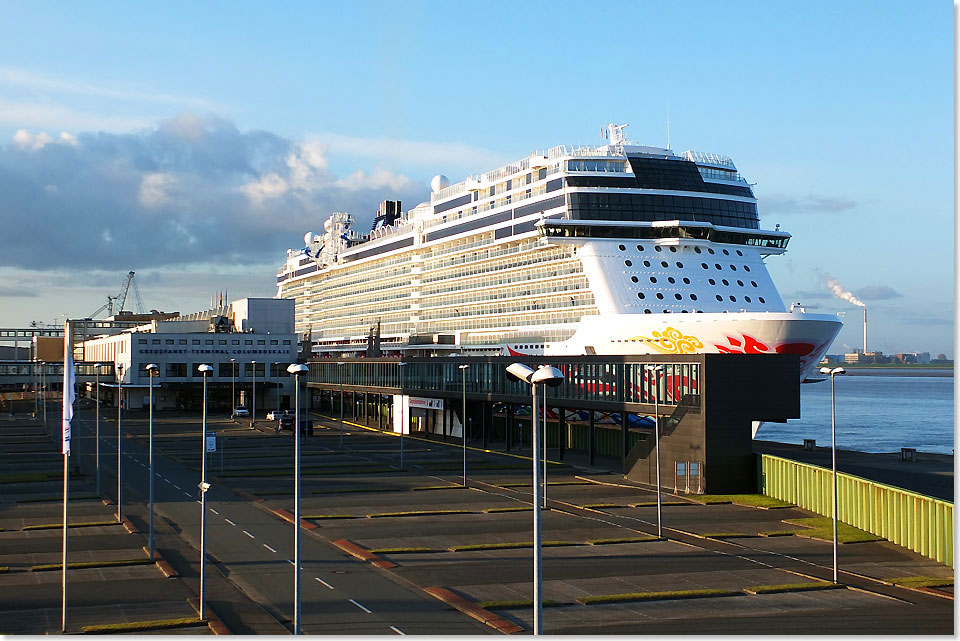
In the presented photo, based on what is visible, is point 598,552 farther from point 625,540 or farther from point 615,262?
point 615,262

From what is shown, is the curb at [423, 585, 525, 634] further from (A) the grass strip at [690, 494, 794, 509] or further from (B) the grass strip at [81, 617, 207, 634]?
(A) the grass strip at [690, 494, 794, 509]

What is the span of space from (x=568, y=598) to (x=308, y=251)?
142571 millimetres

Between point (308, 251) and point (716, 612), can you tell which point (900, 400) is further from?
point (716, 612)

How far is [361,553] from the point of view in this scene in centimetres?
3512

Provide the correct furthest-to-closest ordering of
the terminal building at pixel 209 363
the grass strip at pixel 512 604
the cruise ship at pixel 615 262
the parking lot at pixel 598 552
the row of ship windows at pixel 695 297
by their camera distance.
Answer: the terminal building at pixel 209 363, the row of ship windows at pixel 695 297, the cruise ship at pixel 615 262, the grass strip at pixel 512 604, the parking lot at pixel 598 552

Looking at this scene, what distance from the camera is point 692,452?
50.4 metres

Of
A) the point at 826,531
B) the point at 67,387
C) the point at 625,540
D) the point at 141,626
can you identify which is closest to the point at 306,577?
the point at 141,626

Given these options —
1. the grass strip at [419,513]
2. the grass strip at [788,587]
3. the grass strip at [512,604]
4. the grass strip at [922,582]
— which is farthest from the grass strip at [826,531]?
A: the grass strip at [512,604]

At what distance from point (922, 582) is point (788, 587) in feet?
13.4

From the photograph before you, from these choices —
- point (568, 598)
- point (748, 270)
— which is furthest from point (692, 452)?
point (748, 270)

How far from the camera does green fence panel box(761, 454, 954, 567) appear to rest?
33031 millimetres

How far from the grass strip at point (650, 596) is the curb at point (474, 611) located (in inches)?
116

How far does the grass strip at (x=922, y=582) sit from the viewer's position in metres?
29.4

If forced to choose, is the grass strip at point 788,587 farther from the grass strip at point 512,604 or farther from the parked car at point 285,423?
the parked car at point 285,423
